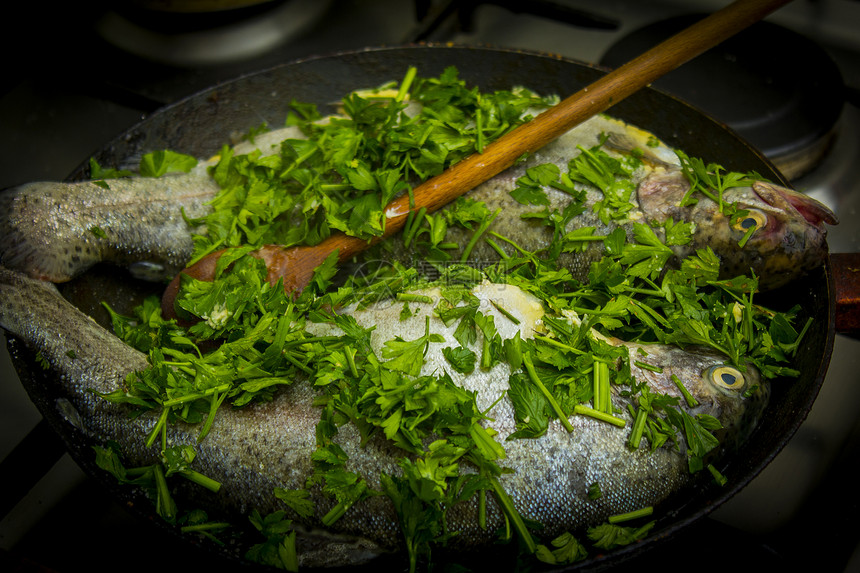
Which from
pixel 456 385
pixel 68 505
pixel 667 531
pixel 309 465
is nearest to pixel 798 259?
pixel 667 531

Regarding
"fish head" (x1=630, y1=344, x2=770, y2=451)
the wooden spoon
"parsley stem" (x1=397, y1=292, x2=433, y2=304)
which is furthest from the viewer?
the wooden spoon

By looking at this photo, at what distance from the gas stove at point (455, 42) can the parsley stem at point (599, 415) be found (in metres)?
0.39

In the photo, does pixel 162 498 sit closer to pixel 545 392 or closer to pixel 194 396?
pixel 194 396

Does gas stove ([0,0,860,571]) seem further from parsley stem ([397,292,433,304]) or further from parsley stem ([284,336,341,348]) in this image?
parsley stem ([397,292,433,304])

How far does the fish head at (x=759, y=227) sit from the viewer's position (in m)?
1.25

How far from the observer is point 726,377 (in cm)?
115

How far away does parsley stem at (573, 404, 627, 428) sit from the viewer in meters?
1.07

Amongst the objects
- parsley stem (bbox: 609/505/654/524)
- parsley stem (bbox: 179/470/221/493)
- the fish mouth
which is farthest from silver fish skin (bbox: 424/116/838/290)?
parsley stem (bbox: 179/470/221/493)

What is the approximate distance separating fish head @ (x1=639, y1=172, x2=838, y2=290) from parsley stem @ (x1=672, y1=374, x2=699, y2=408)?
32 cm

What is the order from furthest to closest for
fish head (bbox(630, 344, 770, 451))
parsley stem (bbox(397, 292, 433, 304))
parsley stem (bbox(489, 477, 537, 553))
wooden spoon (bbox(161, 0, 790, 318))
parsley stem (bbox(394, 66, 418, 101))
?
1. parsley stem (bbox(394, 66, 418, 101))
2. wooden spoon (bbox(161, 0, 790, 318))
3. parsley stem (bbox(397, 292, 433, 304))
4. fish head (bbox(630, 344, 770, 451))
5. parsley stem (bbox(489, 477, 537, 553))

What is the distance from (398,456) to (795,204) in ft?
3.14

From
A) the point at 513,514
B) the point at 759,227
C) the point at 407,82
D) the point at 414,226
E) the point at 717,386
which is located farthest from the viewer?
the point at 407,82

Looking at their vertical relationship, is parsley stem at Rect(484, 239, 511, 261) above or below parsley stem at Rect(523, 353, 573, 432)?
above

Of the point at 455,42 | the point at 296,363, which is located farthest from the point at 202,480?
the point at 455,42
